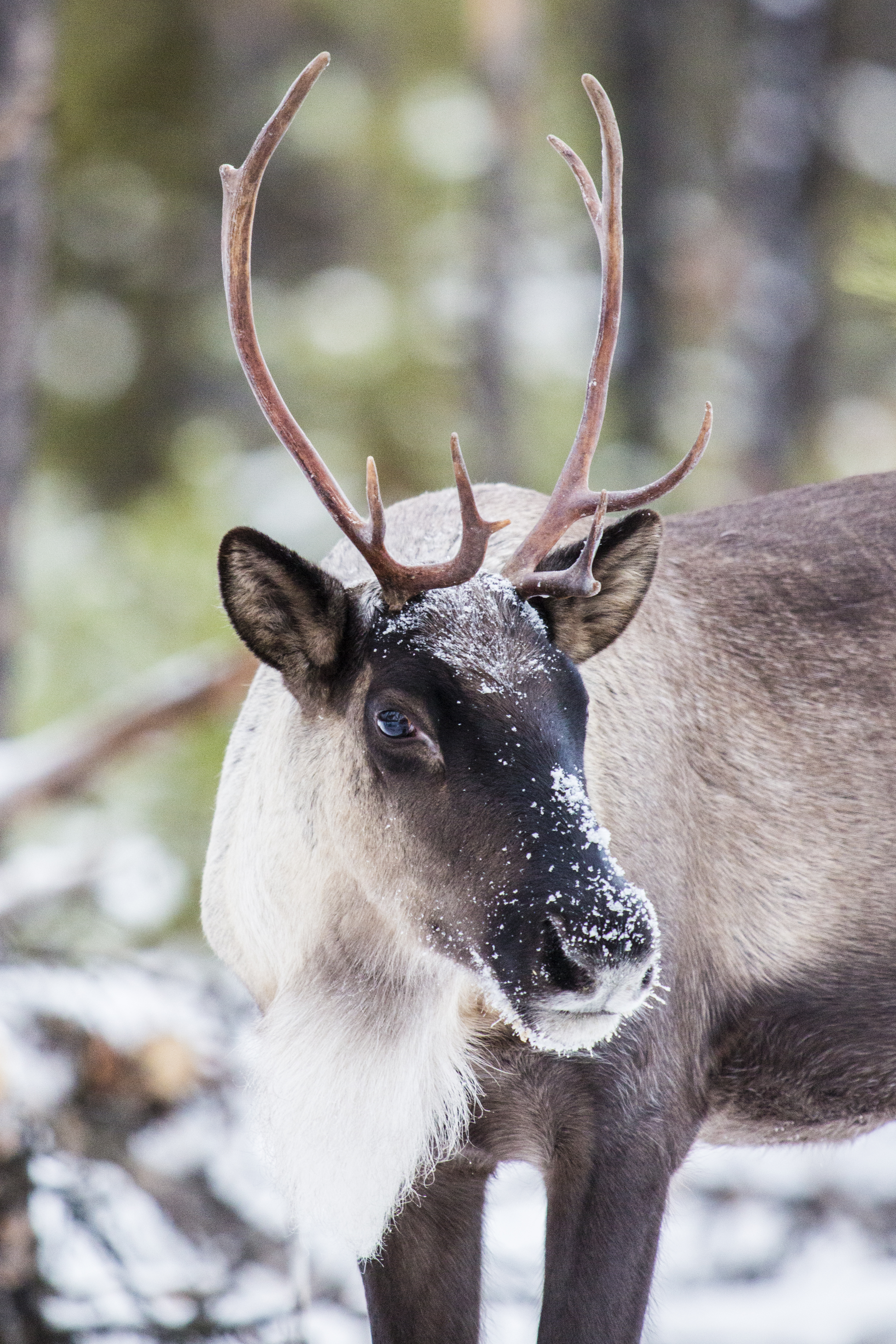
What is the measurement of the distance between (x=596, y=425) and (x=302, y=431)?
53 cm

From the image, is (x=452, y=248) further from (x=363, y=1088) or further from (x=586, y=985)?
(x=586, y=985)

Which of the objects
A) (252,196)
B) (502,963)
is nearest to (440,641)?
(502,963)

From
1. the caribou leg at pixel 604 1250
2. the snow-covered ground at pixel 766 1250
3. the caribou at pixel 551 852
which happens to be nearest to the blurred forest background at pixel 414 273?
the snow-covered ground at pixel 766 1250

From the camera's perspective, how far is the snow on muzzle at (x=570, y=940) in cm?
230

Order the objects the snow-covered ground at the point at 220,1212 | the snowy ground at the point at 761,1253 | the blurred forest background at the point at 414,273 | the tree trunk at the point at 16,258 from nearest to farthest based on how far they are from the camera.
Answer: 1. the snow-covered ground at the point at 220,1212
2. the snowy ground at the point at 761,1253
3. the tree trunk at the point at 16,258
4. the blurred forest background at the point at 414,273

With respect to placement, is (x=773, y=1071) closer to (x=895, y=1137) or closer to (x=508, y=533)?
(x=508, y=533)

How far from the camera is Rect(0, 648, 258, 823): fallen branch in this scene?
5.16 meters

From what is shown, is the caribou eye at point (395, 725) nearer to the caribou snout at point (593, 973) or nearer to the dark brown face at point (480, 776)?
the dark brown face at point (480, 776)

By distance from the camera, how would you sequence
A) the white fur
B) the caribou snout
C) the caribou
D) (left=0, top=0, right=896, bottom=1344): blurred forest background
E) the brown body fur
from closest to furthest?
the caribou snout, the caribou, the brown body fur, the white fur, (left=0, top=0, right=896, bottom=1344): blurred forest background

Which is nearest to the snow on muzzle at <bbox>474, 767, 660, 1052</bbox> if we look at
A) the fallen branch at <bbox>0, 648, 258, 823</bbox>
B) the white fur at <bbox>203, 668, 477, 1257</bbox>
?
the white fur at <bbox>203, 668, 477, 1257</bbox>

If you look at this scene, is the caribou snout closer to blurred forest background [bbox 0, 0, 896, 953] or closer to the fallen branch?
the fallen branch

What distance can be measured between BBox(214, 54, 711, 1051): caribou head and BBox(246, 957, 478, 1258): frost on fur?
168 mm

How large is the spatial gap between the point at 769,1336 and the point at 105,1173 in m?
1.81

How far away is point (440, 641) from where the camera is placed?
257cm
